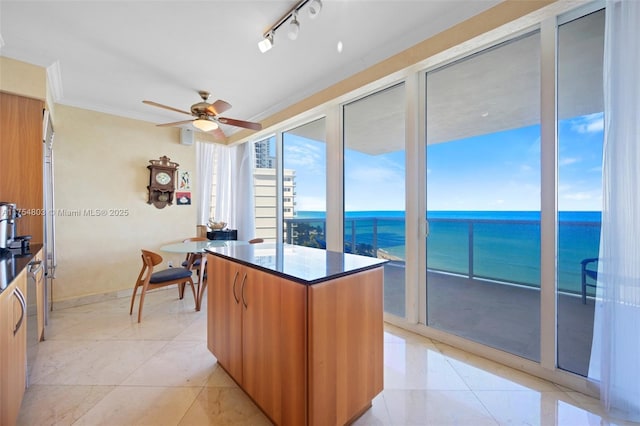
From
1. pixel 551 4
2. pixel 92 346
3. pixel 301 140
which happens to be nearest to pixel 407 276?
pixel 551 4

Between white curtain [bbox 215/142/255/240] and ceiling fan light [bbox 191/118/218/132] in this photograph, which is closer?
ceiling fan light [bbox 191/118/218/132]

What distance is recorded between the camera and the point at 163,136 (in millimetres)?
4305

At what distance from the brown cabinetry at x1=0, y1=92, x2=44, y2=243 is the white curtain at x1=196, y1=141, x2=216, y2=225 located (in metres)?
2.25

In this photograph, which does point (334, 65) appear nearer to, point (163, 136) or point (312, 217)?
point (312, 217)

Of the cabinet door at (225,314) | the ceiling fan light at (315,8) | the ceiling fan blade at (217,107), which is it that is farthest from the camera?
the ceiling fan blade at (217,107)

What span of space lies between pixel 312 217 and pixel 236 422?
268cm

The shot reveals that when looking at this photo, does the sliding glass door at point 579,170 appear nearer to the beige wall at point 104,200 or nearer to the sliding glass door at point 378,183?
the sliding glass door at point 378,183

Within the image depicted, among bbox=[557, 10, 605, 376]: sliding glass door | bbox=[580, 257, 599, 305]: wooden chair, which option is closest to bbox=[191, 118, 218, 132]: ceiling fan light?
bbox=[557, 10, 605, 376]: sliding glass door

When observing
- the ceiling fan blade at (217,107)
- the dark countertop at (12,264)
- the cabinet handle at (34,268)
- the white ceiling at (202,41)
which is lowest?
the cabinet handle at (34,268)

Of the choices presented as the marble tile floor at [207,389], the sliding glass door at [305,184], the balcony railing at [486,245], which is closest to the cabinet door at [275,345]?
the marble tile floor at [207,389]

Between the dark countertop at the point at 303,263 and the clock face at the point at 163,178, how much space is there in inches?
109

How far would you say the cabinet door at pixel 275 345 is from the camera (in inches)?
50.9

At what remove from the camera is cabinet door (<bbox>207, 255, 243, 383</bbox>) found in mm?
1775

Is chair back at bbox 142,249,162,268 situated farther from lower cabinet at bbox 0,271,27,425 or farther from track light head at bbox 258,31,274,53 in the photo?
track light head at bbox 258,31,274,53
